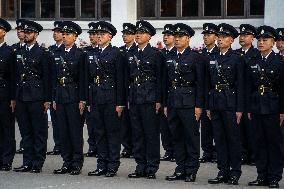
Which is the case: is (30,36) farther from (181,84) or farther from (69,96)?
(181,84)

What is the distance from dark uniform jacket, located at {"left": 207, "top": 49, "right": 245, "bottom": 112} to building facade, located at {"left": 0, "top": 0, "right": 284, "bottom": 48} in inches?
450

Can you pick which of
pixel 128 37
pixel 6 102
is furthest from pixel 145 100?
pixel 128 37

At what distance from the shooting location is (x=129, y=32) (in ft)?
48.1

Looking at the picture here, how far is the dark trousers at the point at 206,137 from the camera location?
1418 centimetres

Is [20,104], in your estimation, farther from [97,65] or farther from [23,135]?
[97,65]

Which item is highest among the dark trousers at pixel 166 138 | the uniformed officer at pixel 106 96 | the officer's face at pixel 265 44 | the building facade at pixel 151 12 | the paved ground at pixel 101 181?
the building facade at pixel 151 12

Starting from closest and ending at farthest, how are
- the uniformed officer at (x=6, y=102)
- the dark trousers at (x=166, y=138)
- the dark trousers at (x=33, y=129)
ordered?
the dark trousers at (x=33, y=129), the uniformed officer at (x=6, y=102), the dark trousers at (x=166, y=138)

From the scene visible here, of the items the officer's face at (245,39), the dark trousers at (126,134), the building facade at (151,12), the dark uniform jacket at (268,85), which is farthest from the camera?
the building facade at (151,12)

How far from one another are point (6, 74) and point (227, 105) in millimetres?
3694

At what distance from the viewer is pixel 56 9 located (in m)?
27.3

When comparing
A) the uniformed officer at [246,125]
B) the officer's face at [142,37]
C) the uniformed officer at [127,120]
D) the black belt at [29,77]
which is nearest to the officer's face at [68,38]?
the black belt at [29,77]

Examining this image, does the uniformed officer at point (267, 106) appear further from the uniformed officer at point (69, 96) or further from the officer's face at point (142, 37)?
the uniformed officer at point (69, 96)

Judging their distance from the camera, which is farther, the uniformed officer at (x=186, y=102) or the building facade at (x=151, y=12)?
the building facade at (x=151, y=12)

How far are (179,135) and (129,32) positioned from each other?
3.39 m
